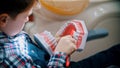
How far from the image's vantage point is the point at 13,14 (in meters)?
0.70

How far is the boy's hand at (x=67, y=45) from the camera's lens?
0.80 m

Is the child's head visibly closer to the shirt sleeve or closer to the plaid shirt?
the plaid shirt

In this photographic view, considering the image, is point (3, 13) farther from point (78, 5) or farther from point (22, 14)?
point (78, 5)

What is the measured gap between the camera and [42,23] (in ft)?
4.03

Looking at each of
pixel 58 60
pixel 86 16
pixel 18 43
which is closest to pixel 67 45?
pixel 58 60

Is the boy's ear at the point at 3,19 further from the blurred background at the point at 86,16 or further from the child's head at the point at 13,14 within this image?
the blurred background at the point at 86,16

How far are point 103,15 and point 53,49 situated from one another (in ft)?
1.38

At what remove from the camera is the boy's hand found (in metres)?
0.80

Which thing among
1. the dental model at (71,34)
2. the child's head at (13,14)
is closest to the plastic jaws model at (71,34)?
the dental model at (71,34)

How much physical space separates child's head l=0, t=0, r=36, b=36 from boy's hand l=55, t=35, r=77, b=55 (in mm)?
161

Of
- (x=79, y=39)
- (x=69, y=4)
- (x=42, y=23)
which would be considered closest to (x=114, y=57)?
(x=79, y=39)

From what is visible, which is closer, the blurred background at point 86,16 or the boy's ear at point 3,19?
the boy's ear at point 3,19

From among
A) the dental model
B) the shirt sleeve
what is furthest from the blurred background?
the shirt sleeve

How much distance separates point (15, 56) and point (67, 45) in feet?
0.60
